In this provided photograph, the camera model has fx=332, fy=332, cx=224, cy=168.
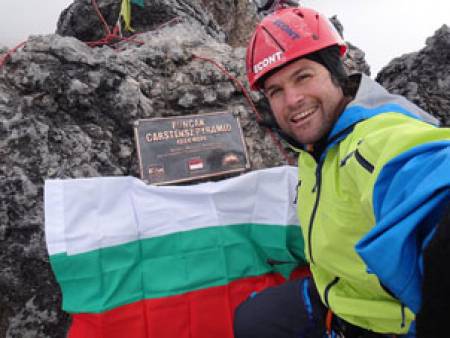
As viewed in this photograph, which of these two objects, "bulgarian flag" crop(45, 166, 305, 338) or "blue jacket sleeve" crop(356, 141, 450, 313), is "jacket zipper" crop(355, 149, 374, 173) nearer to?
"blue jacket sleeve" crop(356, 141, 450, 313)

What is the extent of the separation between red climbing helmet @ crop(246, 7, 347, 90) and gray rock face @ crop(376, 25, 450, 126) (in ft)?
10.7

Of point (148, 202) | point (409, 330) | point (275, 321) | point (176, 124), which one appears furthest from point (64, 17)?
point (409, 330)

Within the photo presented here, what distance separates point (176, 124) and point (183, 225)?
1185 mm


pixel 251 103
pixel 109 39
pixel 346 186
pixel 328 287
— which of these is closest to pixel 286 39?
pixel 346 186

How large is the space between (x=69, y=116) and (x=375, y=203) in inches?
127

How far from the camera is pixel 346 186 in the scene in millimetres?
1704

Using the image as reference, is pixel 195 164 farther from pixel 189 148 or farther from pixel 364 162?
pixel 364 162

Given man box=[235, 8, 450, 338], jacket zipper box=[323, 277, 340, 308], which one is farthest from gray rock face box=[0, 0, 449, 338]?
jacket zipper box=[323, 277, 340, 308]

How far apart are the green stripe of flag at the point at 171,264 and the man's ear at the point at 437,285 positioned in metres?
2.29

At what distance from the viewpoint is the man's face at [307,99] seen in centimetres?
220

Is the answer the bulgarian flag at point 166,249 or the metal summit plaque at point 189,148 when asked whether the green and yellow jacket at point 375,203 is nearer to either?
the bulgarian flag at point 166,249

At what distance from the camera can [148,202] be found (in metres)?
3.06

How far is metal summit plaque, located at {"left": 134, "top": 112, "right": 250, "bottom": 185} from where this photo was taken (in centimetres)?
346

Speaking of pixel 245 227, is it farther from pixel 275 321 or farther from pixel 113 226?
pixel 113 226
